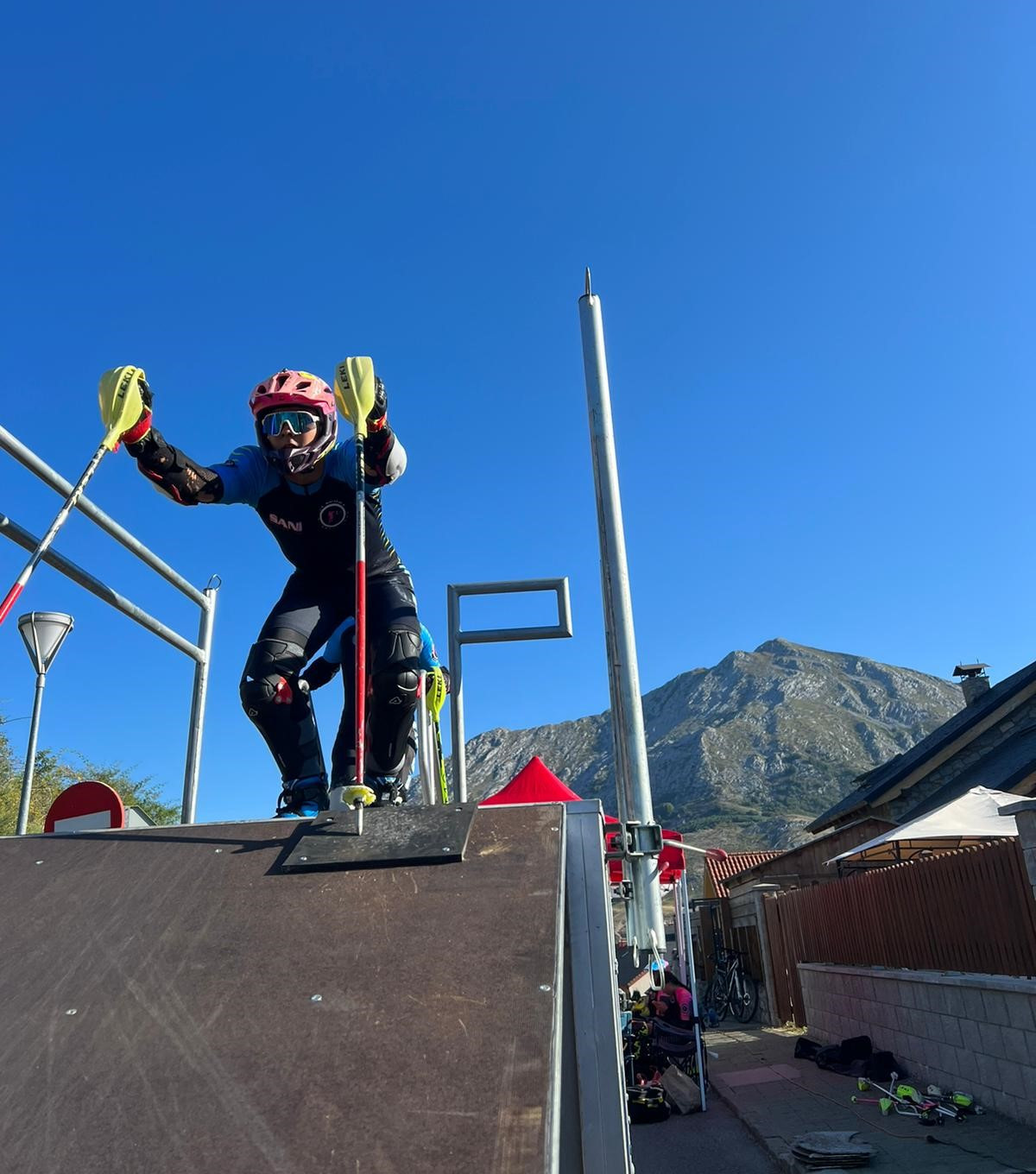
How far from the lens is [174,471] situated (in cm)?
386

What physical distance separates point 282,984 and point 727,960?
2224 centimetres

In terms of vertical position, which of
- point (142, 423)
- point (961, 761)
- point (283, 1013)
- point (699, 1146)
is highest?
point (961, 761)

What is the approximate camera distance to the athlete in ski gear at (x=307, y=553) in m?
3.68

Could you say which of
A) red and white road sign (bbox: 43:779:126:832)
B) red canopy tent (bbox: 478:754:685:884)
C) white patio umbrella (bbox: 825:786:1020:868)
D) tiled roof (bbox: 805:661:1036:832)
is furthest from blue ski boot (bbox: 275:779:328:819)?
tiled roof (bbox: 805:661:1036:832)

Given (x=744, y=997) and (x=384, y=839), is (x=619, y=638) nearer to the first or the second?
(x=384, y=839)

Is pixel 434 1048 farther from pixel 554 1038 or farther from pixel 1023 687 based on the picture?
pixel 1023 687

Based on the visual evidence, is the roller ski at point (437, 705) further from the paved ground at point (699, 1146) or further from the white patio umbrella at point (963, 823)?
the white patio umbrella at point (963, 823)

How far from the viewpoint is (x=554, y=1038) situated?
1.48 metres

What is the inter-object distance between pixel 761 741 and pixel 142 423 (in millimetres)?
145797

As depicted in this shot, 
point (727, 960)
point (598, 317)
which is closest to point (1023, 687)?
point (727, 960)

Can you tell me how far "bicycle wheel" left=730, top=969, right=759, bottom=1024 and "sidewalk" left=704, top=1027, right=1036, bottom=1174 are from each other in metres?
7.22

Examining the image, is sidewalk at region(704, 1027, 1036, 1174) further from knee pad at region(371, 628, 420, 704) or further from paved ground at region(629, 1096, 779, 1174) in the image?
knee pad at region(371, 628, 420, 704)

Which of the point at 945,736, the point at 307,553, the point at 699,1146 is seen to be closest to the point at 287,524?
the point at 307,553

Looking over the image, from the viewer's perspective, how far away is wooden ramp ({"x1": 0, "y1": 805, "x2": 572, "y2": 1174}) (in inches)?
51.4
